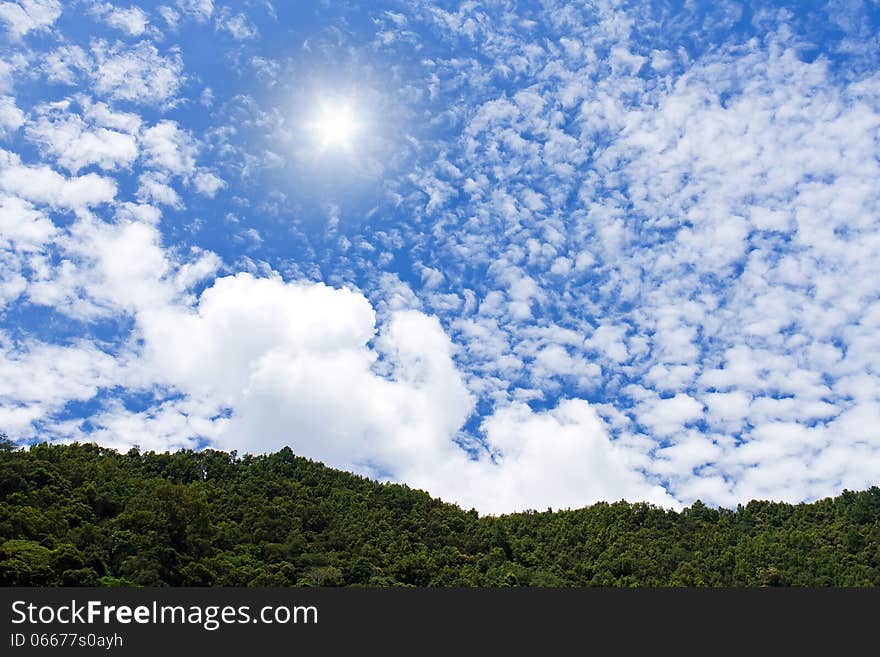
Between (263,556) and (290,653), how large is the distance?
64.5m

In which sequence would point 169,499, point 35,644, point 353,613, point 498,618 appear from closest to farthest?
1. point 35,644
2. point 353,613
3. point 498,618
4. point 169,499

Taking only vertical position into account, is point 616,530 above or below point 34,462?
below

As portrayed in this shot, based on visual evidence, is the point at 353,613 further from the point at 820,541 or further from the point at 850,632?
the point at 820,541

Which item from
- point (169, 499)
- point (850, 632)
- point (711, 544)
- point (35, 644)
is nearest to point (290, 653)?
point (35, 644)

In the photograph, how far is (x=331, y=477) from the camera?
135 metres

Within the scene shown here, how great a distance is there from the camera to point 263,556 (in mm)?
95375

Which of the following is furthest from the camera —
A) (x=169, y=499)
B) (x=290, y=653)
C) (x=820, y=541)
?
(x=820, y=541)

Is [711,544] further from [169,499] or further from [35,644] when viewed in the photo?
[35,644]

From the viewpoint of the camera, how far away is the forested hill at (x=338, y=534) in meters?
76.3

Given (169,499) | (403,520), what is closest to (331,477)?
(403,520)

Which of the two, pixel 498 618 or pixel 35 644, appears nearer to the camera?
pixel 35 644

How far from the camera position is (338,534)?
108188 mm

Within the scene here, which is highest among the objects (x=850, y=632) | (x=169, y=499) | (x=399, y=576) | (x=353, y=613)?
(x=169, y=499)

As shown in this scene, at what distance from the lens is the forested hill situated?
76312mm
